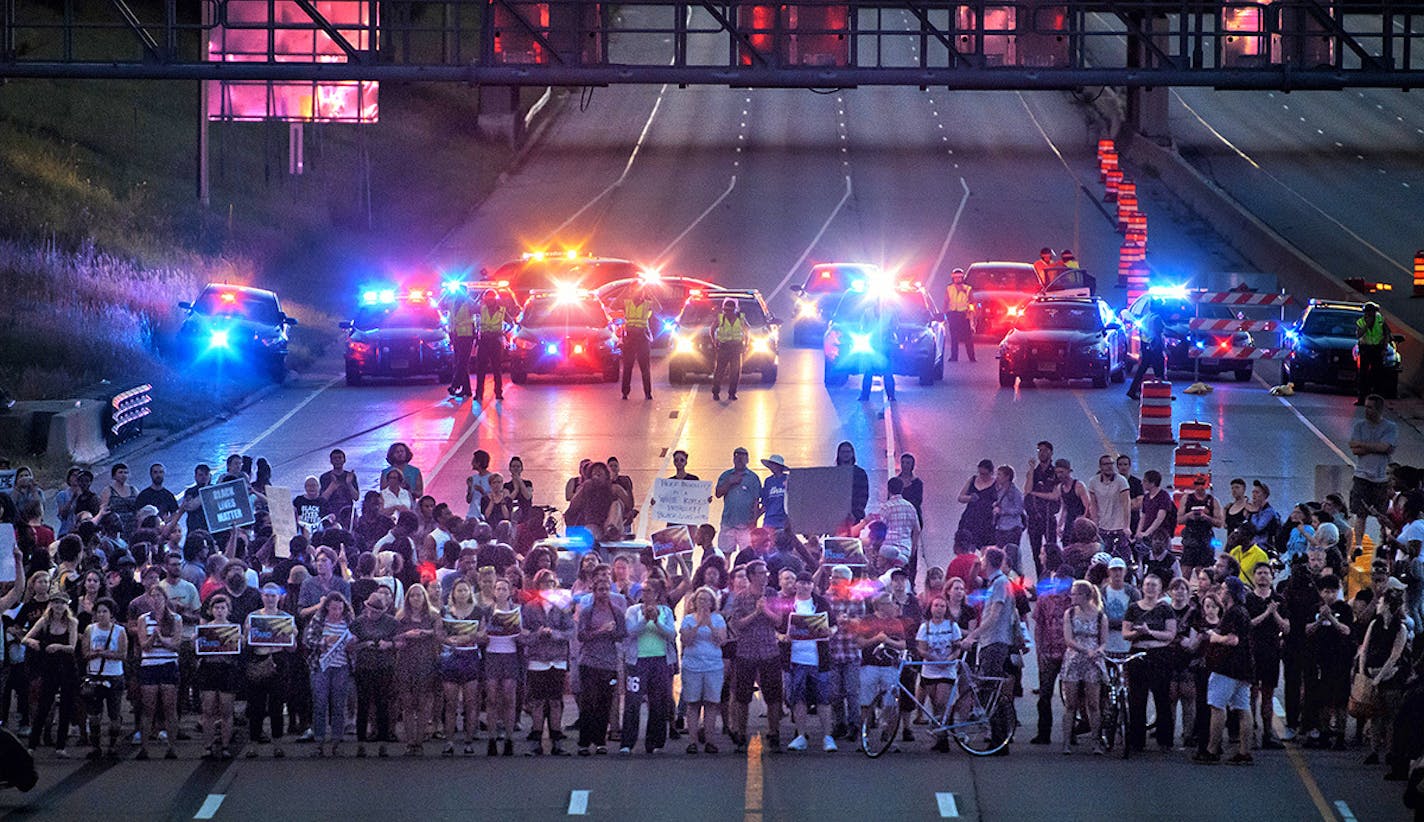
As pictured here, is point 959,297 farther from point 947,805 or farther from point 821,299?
point 947,805

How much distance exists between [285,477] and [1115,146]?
138 feet

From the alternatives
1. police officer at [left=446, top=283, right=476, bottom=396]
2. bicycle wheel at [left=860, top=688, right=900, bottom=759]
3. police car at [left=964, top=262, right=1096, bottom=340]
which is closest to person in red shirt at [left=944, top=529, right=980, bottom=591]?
bicycle wheel at [left=860, top=688, right=900, bottom=759]

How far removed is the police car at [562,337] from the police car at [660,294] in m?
3.08

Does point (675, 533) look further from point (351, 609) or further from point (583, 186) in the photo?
point (583, 186)

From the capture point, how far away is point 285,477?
26.4m

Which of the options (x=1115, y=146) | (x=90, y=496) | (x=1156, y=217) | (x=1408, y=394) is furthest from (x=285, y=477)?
(x=1115, y=146)

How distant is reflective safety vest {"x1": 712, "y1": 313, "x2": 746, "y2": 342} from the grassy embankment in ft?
24.4

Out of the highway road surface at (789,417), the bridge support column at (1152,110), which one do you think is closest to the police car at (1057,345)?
the highway road surface at (789,417)

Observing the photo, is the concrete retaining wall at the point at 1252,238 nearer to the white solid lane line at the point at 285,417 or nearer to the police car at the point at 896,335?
the police car at the point at 896,335

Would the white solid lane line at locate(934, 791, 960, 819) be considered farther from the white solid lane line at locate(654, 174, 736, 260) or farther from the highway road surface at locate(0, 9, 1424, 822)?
the white solid lane line at locate(654, 174, 736, 260)

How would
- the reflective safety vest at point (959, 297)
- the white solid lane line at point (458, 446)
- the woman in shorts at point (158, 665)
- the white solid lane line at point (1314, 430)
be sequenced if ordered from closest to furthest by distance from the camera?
1. the woman in shorts at point (158, 665)
2. the white solid lane line at point (458, 446)
3. the white solid lane line at point (1314, 430)
4. the reflective safety vest at point (959, 297)

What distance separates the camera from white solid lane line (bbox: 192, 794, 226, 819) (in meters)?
14.4

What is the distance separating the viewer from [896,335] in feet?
109

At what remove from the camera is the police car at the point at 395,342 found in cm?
3431
